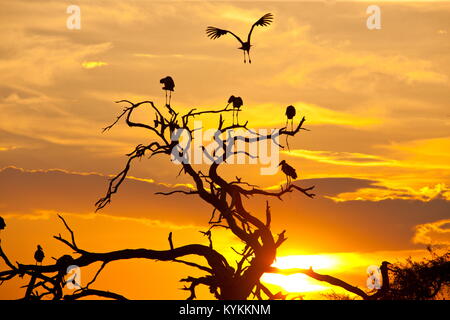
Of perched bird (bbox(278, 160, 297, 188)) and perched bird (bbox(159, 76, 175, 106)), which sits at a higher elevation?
perched bird (bbox(159, 76, 175, 106))

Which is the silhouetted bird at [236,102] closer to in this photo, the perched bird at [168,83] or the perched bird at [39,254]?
the perched bird at [168,83]

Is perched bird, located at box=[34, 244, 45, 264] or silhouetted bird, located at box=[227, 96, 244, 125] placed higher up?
silhouetted bird, located at box=[227, 96, 244, 125]

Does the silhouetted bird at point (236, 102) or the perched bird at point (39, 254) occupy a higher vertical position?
the silhouetted bird at point (236, 102)

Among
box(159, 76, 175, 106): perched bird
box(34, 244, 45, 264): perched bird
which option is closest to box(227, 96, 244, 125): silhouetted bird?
box(159, 76, 175, 106): perched bird

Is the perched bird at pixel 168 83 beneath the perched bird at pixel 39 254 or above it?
above

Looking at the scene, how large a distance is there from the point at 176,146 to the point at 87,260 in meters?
4.12

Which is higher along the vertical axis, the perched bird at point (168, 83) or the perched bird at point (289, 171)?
the perched bird at point (168, 83)

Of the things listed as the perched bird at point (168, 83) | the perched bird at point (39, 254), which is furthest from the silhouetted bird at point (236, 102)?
the perched bird at point (39, 254)

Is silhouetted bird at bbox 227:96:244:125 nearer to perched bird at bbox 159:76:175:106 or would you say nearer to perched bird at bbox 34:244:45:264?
perched bird at bbox 159:76:175:106

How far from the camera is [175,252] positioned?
19.8 metres

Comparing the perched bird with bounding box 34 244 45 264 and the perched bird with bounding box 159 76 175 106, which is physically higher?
the perched bird with bounding box 159 76 175 106
